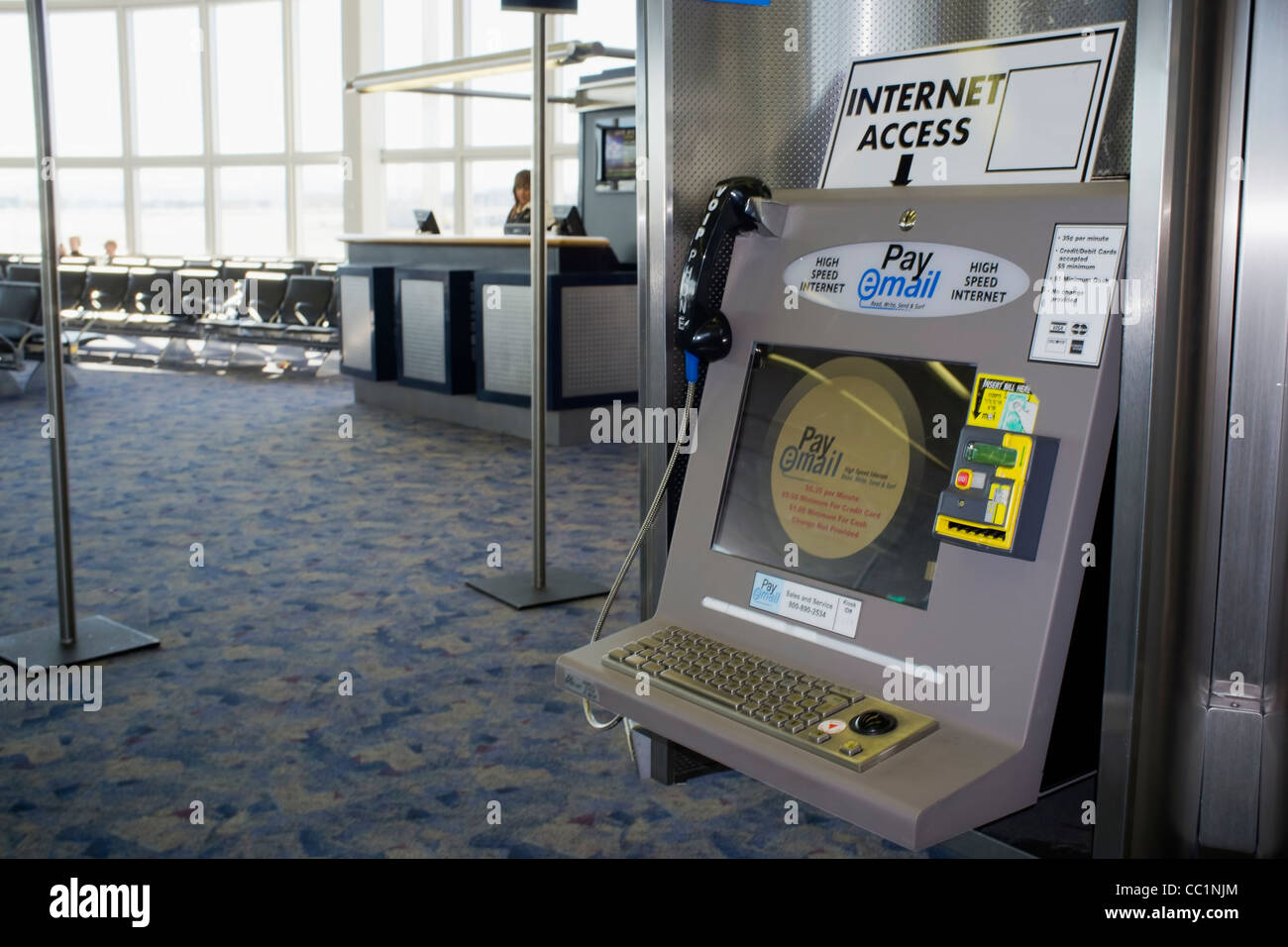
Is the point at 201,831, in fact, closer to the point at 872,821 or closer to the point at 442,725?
the point at 442,725

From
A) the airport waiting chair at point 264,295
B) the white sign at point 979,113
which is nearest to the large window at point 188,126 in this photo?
the airport waiting chair at point 264,295

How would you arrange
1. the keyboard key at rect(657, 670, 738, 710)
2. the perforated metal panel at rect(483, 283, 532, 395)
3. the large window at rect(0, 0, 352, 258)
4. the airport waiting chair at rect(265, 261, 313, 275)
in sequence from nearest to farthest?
the keyboard key at rect(657, 670, 738, 710) → the perforated metal panel at rect(483, 283, 532, 395) → the airport waiting chair at rect(265, 261, 313, 275) → the large window at rect(0, 0, 352, 258)

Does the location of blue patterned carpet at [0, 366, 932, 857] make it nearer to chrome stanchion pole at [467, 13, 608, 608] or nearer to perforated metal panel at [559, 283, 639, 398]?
chrome stanchion pole at [467, 13, 608, 608]

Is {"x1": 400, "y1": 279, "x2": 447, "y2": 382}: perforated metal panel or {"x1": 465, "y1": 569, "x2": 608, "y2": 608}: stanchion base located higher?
{"x1": 400, "y1": 279, "x2": 447, "y2": 382}: perforated metal panel

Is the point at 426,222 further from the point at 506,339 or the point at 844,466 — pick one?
the point at 844,466

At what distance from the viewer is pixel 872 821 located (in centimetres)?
126

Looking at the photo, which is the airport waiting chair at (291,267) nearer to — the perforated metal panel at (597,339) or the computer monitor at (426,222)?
the computer monitor at (426,222)

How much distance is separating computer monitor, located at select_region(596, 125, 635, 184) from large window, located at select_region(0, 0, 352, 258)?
336 centimetres

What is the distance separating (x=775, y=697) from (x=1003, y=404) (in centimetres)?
47

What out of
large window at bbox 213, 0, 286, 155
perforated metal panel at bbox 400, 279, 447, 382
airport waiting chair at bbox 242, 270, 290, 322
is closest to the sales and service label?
perforated metal panel at bbox 400, 279, 447, 382

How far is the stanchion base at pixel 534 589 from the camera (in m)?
3.34

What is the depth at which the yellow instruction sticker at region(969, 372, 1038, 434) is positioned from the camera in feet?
4.73
